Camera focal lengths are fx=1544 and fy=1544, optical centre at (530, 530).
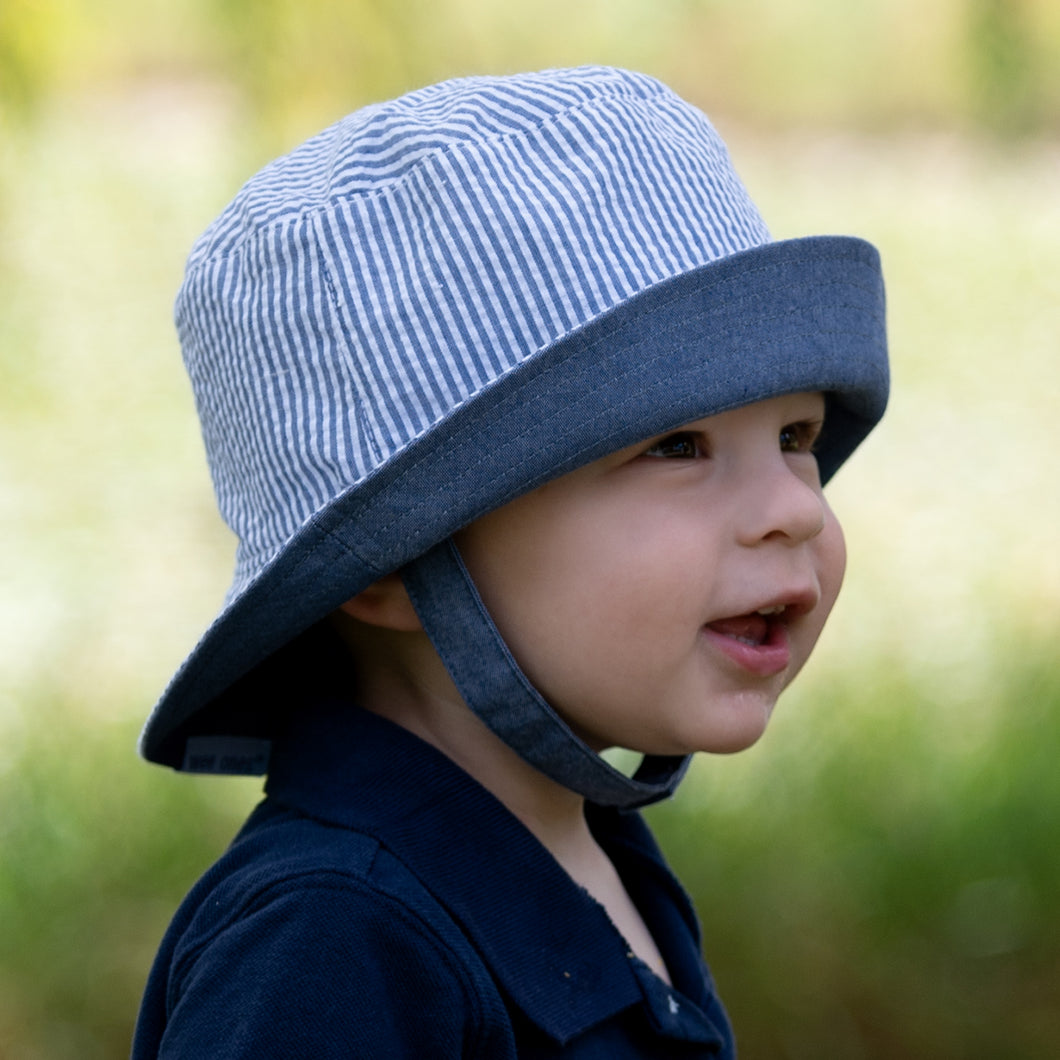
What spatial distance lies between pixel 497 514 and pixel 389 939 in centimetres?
32

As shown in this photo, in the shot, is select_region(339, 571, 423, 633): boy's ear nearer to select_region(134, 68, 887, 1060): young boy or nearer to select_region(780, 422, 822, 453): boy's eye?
select_region(134, 68, 887, 1060): young boy

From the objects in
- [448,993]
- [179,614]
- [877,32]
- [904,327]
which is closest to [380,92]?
[179,614]

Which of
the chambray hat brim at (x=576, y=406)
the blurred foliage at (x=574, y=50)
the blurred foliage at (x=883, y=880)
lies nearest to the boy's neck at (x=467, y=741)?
the chambray hat brim at (x=576, y=406)

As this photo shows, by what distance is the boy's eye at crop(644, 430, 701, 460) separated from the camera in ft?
3.71

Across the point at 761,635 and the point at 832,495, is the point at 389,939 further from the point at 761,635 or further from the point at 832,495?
the point at 832,495

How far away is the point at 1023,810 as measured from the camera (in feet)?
7.91

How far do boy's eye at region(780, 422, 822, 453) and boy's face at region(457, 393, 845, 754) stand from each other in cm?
8

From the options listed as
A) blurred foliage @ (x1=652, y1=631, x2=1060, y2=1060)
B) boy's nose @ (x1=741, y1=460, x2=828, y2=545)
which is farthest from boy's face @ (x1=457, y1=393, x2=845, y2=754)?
blurred foliage @ (x1=652, y1=631, x2=1060, y2=1060)

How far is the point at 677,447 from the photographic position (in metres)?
1.14

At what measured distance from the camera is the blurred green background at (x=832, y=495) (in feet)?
7.45

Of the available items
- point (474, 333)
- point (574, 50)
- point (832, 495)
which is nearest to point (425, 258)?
point (474, 333)

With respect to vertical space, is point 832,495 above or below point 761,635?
below

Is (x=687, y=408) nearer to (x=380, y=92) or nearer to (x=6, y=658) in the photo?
(x=380, y=92)

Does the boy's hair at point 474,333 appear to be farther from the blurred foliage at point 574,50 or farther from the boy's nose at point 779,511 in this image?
the blurred foliage at point 574,50
